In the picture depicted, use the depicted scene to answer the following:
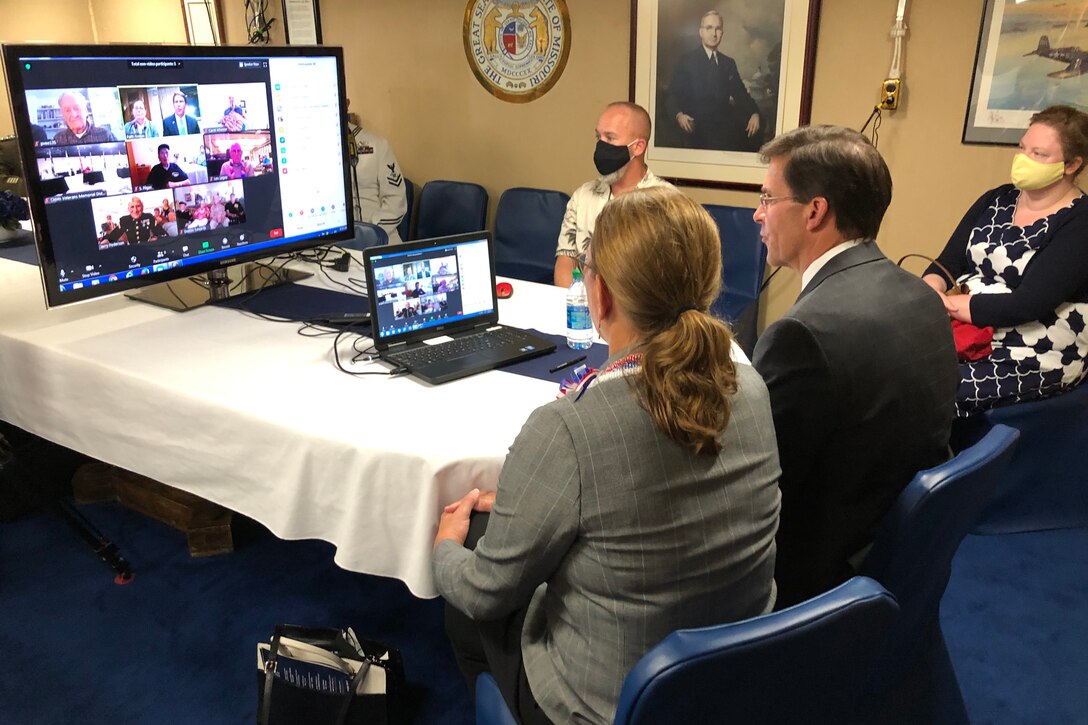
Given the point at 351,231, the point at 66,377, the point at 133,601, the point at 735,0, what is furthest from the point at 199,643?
the point at 735,0

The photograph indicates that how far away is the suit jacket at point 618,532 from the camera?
3.69ft

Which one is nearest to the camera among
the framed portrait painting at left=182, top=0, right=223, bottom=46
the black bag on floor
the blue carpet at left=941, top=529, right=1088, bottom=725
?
the black bag on floor

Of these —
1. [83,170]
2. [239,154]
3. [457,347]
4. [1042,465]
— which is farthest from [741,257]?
[83,170]

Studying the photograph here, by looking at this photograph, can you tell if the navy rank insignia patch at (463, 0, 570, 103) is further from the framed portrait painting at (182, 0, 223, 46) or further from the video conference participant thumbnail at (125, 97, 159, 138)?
the video conference participant thumbnail at (125, 97, 159, 138)

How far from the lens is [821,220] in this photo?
5.80ft

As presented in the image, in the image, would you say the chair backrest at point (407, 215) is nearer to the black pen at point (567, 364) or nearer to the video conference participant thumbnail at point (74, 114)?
the video conference participant thumbnail at point (74, 114)

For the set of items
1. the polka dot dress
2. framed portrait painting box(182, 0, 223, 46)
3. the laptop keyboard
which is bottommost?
the polka dot dress

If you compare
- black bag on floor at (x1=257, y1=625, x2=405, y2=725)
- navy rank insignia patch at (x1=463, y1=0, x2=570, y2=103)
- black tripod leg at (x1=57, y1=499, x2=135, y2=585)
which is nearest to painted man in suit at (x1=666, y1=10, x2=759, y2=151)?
navy rank insignia patch at (x1=463, y1=0, x2=570, y2=103)

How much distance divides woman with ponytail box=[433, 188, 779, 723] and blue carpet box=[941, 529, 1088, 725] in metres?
1.28

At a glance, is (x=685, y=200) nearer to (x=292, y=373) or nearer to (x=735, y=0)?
(x=292, y=373)

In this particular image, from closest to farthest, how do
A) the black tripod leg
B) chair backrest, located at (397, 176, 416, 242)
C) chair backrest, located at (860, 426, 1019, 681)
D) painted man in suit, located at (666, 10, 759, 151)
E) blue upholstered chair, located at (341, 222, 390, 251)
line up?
1. chair backrest, located at (860, 426, 1019, 681)
2. the black tripod leg
3. blue upholstered chair, located at (341, 222, 390, 251)
4. painted man in suit, located at (666, 10, 759, 151)
5. chair backrest, located at (397, 176, 416, 242)

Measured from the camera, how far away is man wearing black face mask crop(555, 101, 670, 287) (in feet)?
10.6

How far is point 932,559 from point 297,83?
2.07 m

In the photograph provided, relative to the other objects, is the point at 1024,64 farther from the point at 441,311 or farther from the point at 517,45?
the point at 441,311
